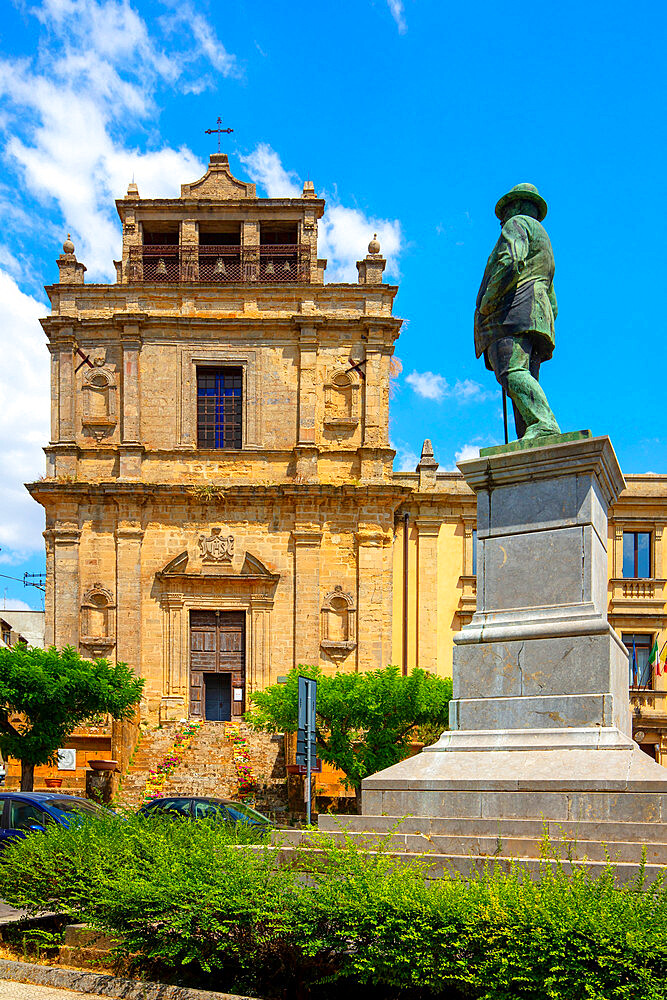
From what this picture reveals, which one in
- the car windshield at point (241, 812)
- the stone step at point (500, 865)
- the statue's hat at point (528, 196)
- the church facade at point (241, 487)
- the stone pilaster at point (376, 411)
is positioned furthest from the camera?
the stone pilaster at point (376, 411)

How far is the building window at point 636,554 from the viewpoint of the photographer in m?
33.6

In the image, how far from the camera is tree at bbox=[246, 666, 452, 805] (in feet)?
82.7


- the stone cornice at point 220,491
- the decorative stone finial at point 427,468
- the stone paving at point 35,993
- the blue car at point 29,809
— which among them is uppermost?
the decorative stone finial at point 427,468

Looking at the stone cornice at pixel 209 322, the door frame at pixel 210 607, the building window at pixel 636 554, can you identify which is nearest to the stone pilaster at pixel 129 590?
the door frame at pixel 210 607

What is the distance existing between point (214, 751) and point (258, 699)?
3190mm

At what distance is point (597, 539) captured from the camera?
366 inches

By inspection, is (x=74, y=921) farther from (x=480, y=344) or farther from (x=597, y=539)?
(x=480, y=344)

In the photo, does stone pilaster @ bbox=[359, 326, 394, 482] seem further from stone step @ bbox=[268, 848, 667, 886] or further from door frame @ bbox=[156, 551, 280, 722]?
stone step @ bbox=[268, 848, 667, 886]

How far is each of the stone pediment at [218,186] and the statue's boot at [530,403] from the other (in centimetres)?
2700

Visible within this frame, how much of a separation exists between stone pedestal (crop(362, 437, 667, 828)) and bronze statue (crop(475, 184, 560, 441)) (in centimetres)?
64

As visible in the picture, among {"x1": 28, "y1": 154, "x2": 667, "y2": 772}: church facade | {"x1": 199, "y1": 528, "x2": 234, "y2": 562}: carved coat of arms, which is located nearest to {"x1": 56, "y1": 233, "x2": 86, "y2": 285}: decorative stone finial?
{"x1": 28, "y1": 154, "x2": 667, "y2": 772}: church facade

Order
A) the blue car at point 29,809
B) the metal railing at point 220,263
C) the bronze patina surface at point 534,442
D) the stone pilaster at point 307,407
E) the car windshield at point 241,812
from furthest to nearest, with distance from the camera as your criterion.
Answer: the metal railing at point 220,263
the stone pilaster at point 307,407
the car windshield at point 241,812
the blue car at point 29,809
the bronze patina surface at point 534,442

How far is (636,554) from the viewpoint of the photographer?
33.9 meters

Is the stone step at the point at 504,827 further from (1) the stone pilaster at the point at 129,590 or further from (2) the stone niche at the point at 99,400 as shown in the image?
(2) the stone niche at the point at 99,400
